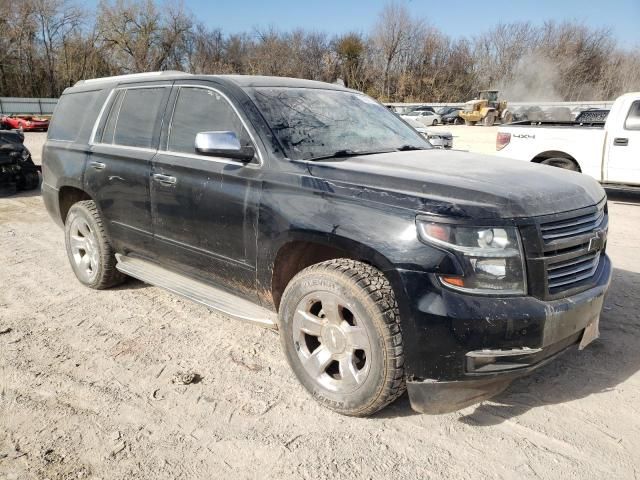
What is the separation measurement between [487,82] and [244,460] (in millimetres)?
65686

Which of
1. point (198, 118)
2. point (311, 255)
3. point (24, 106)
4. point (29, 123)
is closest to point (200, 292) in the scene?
point (311, 255)

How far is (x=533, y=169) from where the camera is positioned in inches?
123

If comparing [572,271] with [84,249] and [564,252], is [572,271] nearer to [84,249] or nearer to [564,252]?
[564,252]

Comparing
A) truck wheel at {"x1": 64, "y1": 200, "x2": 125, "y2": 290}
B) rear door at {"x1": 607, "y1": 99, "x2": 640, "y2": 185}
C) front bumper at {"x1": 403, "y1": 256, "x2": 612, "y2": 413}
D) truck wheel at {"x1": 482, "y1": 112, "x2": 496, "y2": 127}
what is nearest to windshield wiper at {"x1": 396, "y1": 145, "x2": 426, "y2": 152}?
front bumper at {"x1": 403, "y1": 256, "x2": 612, "y2": 413}

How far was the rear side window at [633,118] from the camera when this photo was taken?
27.9 ft

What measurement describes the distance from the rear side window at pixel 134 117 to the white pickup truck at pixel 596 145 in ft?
24.0

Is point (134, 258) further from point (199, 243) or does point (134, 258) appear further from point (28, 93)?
point (28, 93)

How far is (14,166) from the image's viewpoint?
1030cm

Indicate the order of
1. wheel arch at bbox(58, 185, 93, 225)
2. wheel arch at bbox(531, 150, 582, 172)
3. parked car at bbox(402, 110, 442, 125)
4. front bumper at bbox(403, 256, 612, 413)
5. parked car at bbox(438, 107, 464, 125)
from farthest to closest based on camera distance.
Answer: parked car at bbox(438, 107, 464, 125)
parked car at bbox(402, 110, 442, 125)
wheel arch at bbox(531, 150, 582, 172)
wheel arch at bbox(58, 185, 93, 225)
front bumper at bbox(403, 256, 612, 413)

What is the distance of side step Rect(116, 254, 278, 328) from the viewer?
127 inches

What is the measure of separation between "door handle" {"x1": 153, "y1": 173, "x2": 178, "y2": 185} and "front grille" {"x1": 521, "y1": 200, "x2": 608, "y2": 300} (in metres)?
2.38

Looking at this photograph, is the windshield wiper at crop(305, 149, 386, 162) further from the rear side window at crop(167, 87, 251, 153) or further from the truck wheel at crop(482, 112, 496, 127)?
the truck wheel at crop(482, 112, 496, 127)

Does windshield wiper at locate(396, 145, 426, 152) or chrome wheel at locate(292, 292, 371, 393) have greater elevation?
windshield wiper at locate(396, 145, 426, 152)

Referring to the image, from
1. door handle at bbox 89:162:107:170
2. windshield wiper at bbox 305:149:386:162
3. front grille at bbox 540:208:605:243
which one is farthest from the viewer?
door handle at bbox 89:162:107:170
